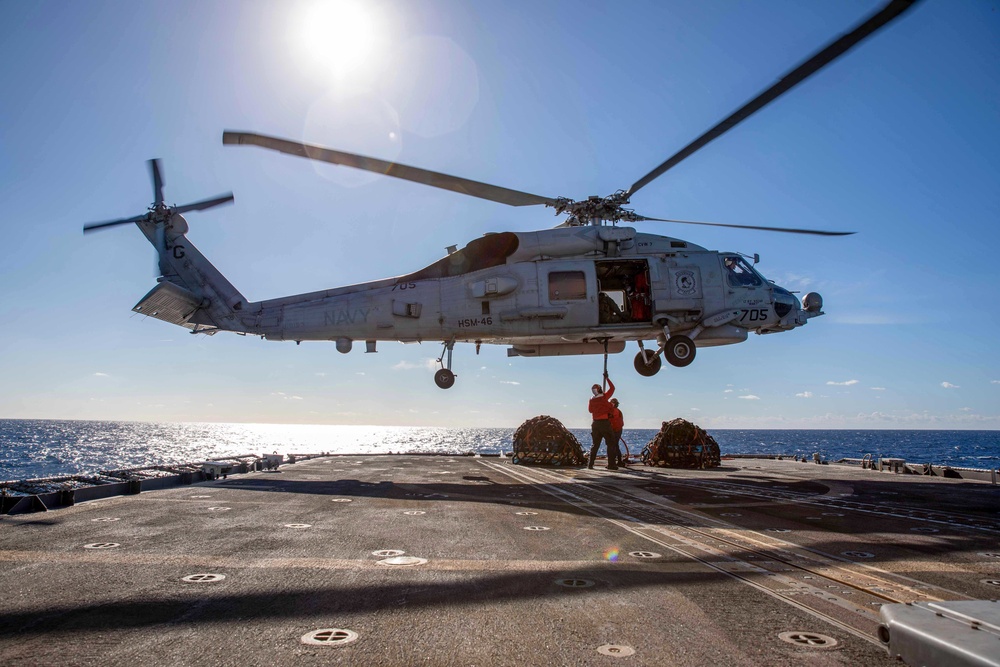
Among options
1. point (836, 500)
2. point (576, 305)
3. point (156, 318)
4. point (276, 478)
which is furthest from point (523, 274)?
point (156, 318)

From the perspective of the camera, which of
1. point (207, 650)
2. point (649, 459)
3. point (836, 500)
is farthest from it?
point (649, 459)

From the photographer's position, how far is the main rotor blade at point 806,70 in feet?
25.8

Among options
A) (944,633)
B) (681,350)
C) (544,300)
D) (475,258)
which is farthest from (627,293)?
(944,633)

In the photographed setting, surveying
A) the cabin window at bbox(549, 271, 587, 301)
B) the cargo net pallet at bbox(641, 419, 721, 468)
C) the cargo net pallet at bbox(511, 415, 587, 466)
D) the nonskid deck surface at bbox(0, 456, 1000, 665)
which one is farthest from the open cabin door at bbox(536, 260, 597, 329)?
the nonskid deck surface at bbox(0, 456, 1000, 665)

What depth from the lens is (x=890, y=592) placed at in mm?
4117

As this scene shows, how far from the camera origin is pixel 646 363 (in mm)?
19969

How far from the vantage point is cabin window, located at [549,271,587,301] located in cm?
1750

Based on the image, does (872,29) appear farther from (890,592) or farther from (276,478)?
(276,478)

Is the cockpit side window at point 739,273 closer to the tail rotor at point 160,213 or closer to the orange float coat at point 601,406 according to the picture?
the orange float coat at point 601,406

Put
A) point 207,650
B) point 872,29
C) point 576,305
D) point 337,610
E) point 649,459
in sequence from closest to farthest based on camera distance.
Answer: point 207,650, point 337,610, point 872,29, point 576,305, point 649,459

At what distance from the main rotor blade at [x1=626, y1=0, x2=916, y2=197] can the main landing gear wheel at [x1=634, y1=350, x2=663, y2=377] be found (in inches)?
286

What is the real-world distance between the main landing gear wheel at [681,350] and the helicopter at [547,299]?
32 millimetres

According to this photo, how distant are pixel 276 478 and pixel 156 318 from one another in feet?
26.5

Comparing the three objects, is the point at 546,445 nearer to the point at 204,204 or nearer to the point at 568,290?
the point at 568,290
